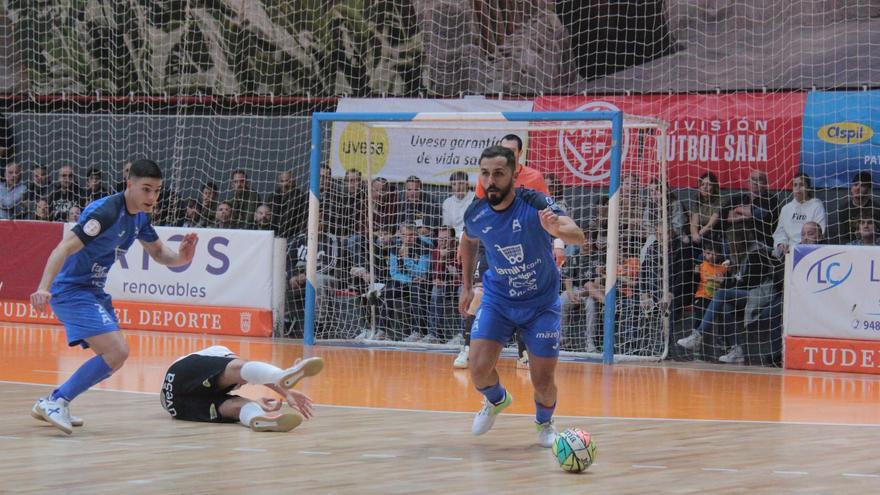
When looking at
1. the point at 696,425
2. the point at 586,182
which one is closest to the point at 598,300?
the point at 586,182

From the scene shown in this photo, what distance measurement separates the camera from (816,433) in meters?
9.05

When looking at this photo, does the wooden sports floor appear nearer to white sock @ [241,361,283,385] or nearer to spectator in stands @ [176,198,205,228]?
white sock @ [241,361,283,385]

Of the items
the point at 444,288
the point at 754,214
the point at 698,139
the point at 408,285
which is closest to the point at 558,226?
the point at 754,214

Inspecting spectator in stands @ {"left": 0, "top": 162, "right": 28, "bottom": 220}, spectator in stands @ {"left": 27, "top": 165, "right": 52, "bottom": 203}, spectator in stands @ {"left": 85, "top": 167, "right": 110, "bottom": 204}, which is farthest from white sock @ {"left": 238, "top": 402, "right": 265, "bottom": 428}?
spectator in stands @ {"left": 0, "top": 162, "right": 28, "bottom": 220}

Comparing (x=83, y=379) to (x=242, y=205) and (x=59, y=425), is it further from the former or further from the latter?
(x=242, y=205)

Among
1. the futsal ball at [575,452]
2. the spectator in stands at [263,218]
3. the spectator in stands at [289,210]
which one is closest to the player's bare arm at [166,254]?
the futsal ball at [575,452]

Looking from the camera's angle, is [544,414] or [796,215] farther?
[796,215]

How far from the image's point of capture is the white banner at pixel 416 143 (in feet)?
55.3

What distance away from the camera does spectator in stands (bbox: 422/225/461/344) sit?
1584cm

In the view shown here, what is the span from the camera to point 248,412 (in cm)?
848

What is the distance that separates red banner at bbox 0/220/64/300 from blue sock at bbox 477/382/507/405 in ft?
34.8

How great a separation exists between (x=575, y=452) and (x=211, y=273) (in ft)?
34.4

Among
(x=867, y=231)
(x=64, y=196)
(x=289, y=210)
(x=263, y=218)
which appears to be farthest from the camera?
(x=64, y=196)

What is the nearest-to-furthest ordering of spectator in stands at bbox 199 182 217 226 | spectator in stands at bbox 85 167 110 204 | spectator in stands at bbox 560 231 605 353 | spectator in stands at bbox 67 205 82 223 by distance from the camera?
1. spectator in stands at bbox 560 231 605 353
2. spectator in stands at bbox 199 182 217 226
3. spectator in stands at bbox 67 205 82 223
4. spectator in stands at bbox 85 167 110 204
